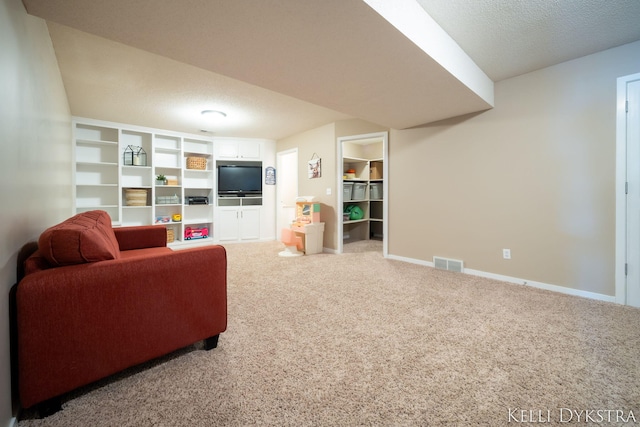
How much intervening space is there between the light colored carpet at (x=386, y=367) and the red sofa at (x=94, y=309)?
Answer: 0.54 feet

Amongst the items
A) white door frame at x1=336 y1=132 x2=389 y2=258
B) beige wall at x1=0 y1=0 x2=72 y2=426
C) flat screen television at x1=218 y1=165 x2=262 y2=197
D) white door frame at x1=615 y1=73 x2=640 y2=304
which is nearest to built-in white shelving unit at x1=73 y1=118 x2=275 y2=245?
flat screen television at x1=218 y1=165 x2=262 y2=197

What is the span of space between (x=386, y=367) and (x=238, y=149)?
5.35 m

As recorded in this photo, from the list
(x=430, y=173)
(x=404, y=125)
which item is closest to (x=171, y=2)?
(x=404, y=125)

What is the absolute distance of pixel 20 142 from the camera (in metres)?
1.31

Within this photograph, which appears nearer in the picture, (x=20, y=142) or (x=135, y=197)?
(x=20, y=142)

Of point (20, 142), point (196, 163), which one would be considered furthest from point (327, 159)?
point (20, 142)

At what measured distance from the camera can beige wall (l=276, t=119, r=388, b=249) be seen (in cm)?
Result: 447

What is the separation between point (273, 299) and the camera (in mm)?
2537

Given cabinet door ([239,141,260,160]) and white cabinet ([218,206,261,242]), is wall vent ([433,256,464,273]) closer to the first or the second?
white cabinet ([218,206,261,242])

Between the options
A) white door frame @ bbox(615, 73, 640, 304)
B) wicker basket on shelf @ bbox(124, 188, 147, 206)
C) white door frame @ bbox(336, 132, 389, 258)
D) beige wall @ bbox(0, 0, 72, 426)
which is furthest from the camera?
wicker basket on shelf @ bbox(124, 188, 147, 206)

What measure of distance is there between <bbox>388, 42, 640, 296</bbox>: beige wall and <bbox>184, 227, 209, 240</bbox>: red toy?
171 inches

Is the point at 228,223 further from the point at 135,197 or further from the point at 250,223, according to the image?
the point at 135,197

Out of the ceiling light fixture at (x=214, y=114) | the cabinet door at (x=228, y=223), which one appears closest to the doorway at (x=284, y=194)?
the cabinet door at (x=228, y=223)

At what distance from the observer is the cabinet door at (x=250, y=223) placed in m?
5.82
